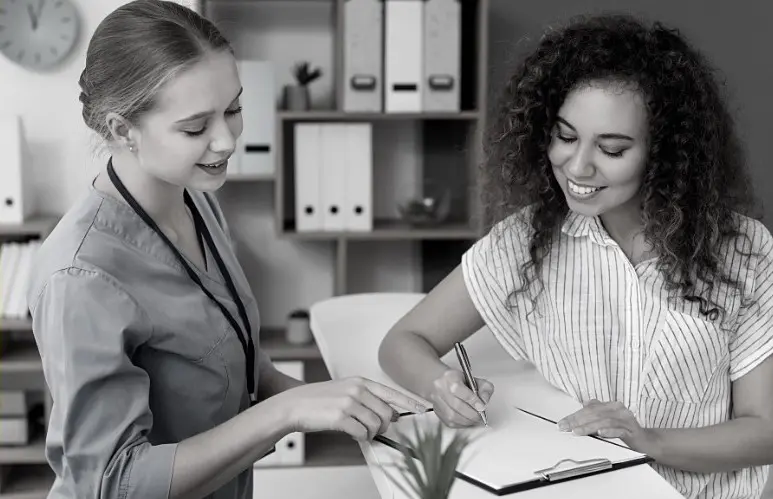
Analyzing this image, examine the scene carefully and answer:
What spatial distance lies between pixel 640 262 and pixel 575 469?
0.54 meters

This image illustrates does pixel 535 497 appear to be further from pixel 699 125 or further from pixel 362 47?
pixel 362 47

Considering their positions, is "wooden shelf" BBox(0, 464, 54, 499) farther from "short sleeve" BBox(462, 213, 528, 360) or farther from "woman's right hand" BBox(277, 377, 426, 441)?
"woman's right hand" BBox(277, 377, 426, 441)

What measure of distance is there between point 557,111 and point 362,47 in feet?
5.59

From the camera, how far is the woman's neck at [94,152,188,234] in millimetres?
1370

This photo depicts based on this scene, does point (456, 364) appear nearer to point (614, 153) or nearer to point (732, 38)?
point (614, 153)

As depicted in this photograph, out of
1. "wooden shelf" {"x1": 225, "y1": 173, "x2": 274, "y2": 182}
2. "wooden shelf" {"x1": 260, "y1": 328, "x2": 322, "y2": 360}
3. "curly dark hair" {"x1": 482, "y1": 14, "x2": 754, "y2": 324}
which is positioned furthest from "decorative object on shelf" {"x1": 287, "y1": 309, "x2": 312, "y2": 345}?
"curly dark hair" {"x1": 482, "y1": 14, "x2": 754, "y2": 324}

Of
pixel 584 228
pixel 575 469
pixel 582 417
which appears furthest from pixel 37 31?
pixel 575 469

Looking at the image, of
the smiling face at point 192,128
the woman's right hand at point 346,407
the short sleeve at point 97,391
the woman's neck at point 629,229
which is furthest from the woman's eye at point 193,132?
the woman's neck at point 629,229

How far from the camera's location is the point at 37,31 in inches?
133

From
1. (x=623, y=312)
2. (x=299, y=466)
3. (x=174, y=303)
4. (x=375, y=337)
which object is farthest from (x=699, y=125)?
(x=299, y=466)

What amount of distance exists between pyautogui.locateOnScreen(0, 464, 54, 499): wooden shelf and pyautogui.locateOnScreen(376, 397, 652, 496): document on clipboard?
7.81 ft

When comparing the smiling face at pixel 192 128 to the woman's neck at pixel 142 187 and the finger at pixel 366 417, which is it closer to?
the woman's neck at pixel 142 187

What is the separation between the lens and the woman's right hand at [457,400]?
4.32 feet

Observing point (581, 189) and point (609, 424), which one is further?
point (581, 189)
